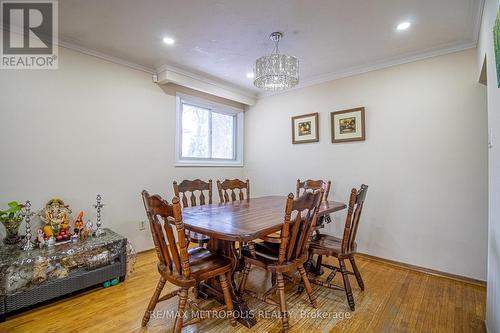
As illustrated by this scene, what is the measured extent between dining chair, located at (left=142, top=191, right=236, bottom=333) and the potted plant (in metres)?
1.38

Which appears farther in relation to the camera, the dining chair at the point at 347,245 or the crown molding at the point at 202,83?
the crown molding at the point at 202,83

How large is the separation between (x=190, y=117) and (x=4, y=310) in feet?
9.33

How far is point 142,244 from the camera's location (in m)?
3.14

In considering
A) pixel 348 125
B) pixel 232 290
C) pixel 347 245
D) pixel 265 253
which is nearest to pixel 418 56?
pixel 348 125

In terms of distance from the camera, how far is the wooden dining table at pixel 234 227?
153 cm

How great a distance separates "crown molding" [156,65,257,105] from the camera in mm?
3154

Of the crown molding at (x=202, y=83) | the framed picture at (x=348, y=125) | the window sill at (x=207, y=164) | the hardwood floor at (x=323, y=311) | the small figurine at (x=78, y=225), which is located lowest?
the hardwood floor at (x=323, y=311)

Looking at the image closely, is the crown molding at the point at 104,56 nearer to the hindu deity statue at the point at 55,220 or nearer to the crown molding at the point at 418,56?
the hindu deity statue at the point at 55,220

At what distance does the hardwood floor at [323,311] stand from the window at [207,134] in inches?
75.1

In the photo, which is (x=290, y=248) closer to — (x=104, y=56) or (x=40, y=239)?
(x=40, y=239)

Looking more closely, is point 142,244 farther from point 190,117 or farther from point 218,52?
point 218,52

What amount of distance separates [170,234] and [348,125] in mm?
2681

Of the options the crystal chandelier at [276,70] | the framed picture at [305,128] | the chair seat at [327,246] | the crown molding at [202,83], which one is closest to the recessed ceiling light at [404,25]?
the crystal chandelier at [276,70]

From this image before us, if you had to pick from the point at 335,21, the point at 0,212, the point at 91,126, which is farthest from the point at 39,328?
the point at 335,21
